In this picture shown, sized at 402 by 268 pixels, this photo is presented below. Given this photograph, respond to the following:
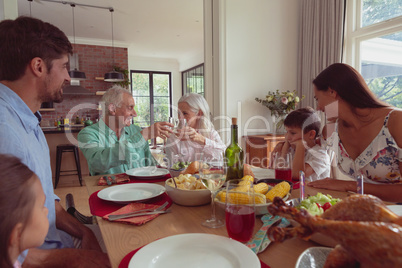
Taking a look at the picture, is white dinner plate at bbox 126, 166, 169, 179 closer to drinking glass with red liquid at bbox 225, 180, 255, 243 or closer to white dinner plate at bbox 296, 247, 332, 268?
drinking glass with red liquid at bbox 225, 180, 255, 243

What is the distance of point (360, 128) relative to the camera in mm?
1552

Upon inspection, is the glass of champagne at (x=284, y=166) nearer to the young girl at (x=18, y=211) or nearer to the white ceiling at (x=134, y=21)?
the young girl at (x=18, y=211)

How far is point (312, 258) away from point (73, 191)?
177 inches

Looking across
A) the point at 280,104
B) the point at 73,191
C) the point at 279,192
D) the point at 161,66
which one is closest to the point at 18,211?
the point at 279,192

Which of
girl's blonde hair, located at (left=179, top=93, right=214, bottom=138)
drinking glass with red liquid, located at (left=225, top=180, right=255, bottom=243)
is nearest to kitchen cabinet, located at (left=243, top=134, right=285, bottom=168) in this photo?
girl's blonde hair, located at (left=179, top=93, right=214, bottom=138)

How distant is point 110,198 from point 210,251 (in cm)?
61

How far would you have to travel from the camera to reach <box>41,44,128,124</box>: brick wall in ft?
23.3

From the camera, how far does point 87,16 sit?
5363 millimetres

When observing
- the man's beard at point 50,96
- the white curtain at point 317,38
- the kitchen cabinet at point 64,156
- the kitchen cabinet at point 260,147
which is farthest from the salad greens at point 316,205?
the kitchen cabinet at point 64,156

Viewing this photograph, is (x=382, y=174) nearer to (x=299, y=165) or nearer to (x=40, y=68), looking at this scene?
(x=299, y=165)

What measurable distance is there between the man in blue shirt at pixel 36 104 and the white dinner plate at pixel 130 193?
212 mm

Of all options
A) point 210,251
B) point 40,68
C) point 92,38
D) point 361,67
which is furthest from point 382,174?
point 92,38

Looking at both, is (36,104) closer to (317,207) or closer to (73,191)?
(317,207)

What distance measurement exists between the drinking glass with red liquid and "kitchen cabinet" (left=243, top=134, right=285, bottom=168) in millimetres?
2531
